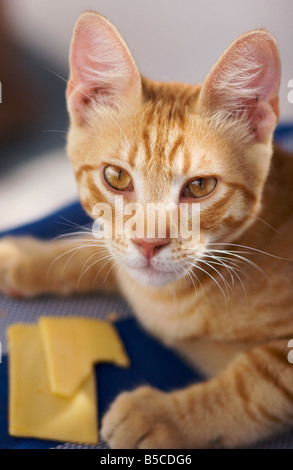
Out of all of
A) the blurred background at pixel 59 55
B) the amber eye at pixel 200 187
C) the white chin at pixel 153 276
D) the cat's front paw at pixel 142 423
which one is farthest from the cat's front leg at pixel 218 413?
the blurred background at pixel 59 55

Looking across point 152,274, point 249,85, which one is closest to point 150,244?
point 152,274

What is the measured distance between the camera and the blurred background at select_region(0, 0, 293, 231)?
109cm

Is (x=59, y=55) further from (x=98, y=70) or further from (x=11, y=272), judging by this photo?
(x=11, y=272)

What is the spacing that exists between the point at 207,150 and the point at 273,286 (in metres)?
0.32

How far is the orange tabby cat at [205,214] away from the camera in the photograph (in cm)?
91

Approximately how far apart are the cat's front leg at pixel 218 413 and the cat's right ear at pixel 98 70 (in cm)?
55

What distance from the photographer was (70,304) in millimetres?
1330

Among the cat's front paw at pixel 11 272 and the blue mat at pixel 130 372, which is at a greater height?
the cat's front paw at pixel 11 272

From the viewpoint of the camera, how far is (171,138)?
0.92 meters

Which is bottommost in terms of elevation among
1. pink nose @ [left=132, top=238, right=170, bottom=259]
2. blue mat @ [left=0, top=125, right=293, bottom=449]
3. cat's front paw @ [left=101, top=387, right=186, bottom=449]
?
blue mat @ [left=0, top=125, right=293, bottom=449]

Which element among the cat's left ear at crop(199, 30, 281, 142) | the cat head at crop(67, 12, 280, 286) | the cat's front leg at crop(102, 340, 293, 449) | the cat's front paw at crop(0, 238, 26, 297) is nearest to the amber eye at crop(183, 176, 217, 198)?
the cat head at crop(67, 12, 280, 286)

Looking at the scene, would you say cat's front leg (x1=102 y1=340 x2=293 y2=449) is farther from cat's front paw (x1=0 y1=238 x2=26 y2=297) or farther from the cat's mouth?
cat's front paw (x1=0 y1=238 x2=26 y2=297)

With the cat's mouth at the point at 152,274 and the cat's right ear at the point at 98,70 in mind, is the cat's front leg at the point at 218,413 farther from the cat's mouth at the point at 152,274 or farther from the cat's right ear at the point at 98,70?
the cat's right ear at the point at 98,70

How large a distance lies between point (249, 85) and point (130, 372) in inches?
25.0
